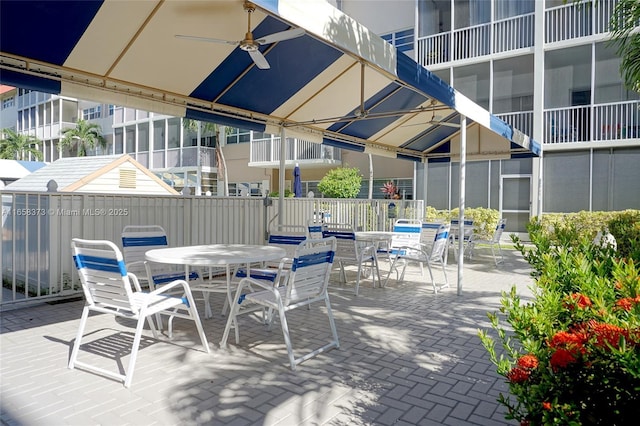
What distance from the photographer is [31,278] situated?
551cm

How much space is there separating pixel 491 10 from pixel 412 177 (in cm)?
607

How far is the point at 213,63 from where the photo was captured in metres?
5.19

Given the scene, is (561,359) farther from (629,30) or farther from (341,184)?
A: (341,184)

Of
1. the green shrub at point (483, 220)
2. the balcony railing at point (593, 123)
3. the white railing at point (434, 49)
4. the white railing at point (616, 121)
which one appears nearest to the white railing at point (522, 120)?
the balcony railing at point (593, 123)

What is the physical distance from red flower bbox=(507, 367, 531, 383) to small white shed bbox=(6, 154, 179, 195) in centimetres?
925

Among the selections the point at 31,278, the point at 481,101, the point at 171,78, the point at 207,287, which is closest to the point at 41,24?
the point at 171,78

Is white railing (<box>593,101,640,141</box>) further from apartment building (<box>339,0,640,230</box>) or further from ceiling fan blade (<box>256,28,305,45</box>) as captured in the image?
ceiling fan blade (<box>256,28,305,45</box>)

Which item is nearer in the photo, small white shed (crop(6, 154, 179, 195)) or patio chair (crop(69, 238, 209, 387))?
patio chair (crop(69, 238, 209, 387))

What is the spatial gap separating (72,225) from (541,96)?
519 inches

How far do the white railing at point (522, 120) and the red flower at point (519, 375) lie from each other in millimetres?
13685

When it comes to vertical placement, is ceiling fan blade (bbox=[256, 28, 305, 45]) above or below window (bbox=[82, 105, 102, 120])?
below

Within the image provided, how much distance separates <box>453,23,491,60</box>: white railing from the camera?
14445 mm

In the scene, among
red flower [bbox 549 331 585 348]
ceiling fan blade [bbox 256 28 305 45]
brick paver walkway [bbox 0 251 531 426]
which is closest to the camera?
red flower [bbox 549 331 585 348]

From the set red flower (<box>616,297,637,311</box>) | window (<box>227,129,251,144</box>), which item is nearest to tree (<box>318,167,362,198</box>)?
window (<box>227,129,251,144</box>)
